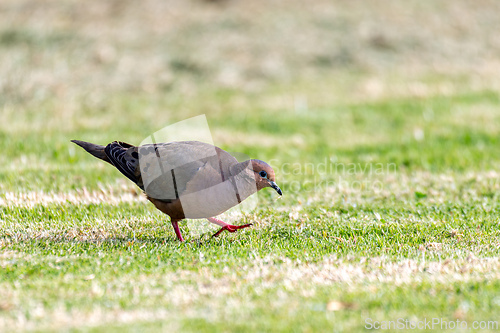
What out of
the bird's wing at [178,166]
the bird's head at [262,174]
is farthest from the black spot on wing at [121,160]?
the bird's head at [262,174]

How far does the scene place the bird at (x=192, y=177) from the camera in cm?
601

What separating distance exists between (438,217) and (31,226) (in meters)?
Result: 5.04

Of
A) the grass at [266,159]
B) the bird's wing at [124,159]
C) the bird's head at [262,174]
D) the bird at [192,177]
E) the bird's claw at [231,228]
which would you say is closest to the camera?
the grass at [266,159]

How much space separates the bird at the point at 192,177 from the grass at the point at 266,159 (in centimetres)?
48

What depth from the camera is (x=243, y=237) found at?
6555mm

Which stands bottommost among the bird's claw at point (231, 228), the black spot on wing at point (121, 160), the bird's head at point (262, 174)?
the bird's claw at point (231, 228)

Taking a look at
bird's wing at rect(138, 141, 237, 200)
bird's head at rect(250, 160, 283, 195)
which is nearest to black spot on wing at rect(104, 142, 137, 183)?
bird's wing at rect(138, 141, 237, 200)

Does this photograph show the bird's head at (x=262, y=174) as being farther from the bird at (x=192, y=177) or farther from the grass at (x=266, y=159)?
the grass at (x=266, y=159)

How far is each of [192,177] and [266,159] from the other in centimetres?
535

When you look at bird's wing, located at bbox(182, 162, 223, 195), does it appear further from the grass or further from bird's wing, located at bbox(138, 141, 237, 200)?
the grass

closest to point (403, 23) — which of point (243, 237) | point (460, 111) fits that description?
point (460, 111)

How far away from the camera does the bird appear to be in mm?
6008

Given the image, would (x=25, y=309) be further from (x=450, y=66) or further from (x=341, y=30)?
(x=341, y=30)

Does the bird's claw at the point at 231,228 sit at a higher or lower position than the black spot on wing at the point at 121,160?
lower
